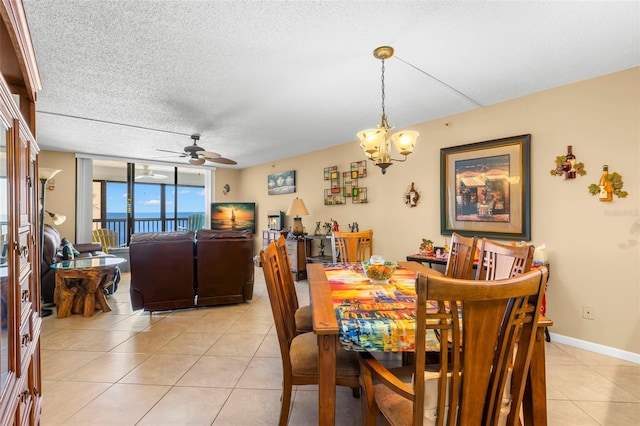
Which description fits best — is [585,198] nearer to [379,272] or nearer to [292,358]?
[379,272]

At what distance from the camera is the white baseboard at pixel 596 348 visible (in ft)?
7.95

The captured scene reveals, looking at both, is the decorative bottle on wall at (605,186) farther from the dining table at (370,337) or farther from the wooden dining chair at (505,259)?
the dining table at (370,337)

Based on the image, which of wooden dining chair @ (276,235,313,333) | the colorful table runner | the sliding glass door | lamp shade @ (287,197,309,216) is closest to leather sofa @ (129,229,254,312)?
lamp shade @ (287,197,309,216)

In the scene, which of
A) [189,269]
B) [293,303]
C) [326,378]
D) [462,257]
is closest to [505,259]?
[462,257]

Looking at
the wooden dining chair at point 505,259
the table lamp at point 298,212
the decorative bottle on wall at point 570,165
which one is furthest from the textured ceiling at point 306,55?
the table lamp at point 298,212

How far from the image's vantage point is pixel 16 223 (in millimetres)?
1095

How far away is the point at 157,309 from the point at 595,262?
440 centimetres

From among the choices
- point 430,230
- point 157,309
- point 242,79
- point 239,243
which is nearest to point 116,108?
point 242,79

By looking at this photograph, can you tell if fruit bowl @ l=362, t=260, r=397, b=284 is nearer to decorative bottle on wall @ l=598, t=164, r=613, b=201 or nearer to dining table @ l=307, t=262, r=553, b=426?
dining table @ l=307, t=262, r=553, b=426

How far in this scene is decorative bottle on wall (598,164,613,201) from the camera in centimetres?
250

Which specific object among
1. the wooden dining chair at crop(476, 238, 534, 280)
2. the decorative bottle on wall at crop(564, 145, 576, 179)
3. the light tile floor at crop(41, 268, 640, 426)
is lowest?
the light tile floor at crop(41, 268, 640, 426)

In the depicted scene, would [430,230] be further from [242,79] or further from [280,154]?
[280,154]

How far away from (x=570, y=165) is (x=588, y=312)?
Answer: 1.30m

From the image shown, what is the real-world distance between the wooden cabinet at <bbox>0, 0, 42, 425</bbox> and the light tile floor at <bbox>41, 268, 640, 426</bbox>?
2.12 ft
